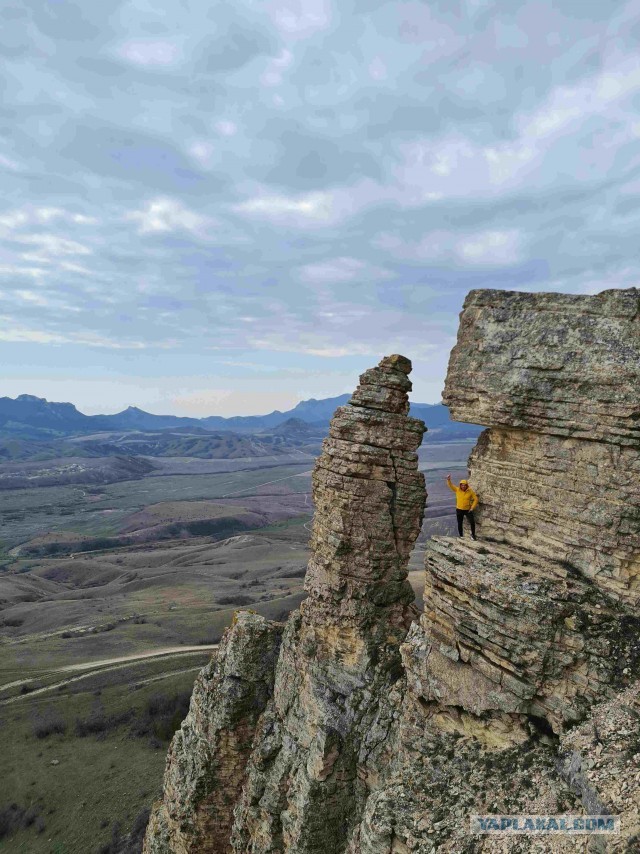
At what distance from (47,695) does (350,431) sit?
42170 mm

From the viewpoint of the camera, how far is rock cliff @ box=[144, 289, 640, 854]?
32.8ft

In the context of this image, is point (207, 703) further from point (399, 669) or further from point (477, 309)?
point (477, 309)

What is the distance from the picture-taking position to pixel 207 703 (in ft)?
63.1

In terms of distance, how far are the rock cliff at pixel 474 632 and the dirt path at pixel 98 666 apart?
2897 cm

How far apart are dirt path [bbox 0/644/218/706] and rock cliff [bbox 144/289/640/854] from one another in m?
29.0

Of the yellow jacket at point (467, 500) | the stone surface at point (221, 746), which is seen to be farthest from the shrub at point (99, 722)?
the yellow jacket at point (467, 500)

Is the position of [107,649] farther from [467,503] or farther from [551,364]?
[551,364]

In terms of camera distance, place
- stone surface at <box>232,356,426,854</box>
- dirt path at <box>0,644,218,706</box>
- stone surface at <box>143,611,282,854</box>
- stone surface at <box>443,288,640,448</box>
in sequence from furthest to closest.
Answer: dirt path at <box>0,644,218,706</box>
stone surface at <box>143,611,282,854</box>
stone surface at <box>232,356,426,854</box>
stone surface at <box>443,288,640,448</box>

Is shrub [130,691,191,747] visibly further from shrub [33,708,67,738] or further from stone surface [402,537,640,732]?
stone surface [402,537,640,732]

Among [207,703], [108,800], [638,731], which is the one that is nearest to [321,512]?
[207,703]

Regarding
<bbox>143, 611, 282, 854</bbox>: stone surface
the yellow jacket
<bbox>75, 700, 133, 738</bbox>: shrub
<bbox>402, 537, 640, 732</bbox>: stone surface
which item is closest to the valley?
<bbox>75, 700, 133, 738</bbox>: shrub

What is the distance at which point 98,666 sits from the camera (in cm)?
4706

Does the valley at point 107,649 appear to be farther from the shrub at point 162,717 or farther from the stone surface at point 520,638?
the stone surface at point 520,638

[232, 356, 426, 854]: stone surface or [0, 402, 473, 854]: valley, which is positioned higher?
[232, 356, 426, 854]: stone surface
